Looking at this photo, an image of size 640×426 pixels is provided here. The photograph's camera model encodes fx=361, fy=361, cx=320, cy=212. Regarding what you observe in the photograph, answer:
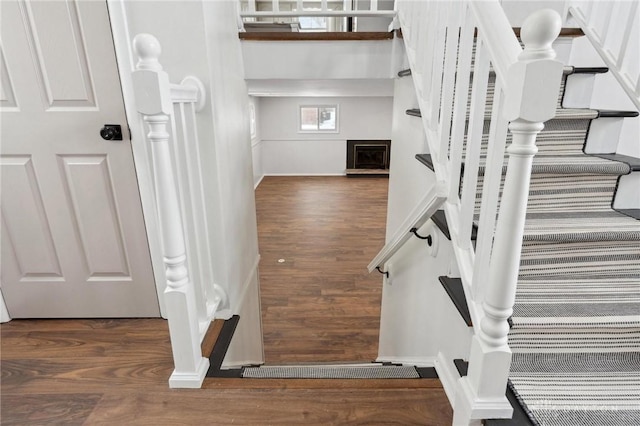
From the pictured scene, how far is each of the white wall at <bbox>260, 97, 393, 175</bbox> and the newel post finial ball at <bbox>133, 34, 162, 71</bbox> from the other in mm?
7538

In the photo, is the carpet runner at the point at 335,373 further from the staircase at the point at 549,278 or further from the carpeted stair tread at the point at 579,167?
the carpeted stair tread at the point at 579,167

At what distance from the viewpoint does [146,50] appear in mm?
962

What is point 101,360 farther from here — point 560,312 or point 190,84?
point 560,312

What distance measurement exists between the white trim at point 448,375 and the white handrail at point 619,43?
130 centimetres

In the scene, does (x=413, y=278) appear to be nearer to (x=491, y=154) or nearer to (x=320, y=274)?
(x=491, y=154)

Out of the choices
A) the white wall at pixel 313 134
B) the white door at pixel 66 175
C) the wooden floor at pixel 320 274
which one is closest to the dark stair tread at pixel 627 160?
the white door at pixel 66 175

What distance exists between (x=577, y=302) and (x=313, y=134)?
769 cm

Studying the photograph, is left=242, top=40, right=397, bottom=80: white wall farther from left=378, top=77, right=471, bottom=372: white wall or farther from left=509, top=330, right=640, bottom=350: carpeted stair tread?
left=509, top=330, right=640, bottom=350: carpeted stair tread

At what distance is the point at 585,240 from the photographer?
50.3 inches

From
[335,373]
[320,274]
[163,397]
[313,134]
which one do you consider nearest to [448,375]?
[335,373]

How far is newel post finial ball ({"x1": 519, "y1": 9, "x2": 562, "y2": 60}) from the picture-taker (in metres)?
0.66

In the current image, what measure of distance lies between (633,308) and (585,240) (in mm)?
256

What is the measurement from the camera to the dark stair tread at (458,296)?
42.4 inches

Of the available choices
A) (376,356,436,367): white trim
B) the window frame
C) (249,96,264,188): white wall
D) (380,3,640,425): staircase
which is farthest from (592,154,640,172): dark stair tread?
the window frame
